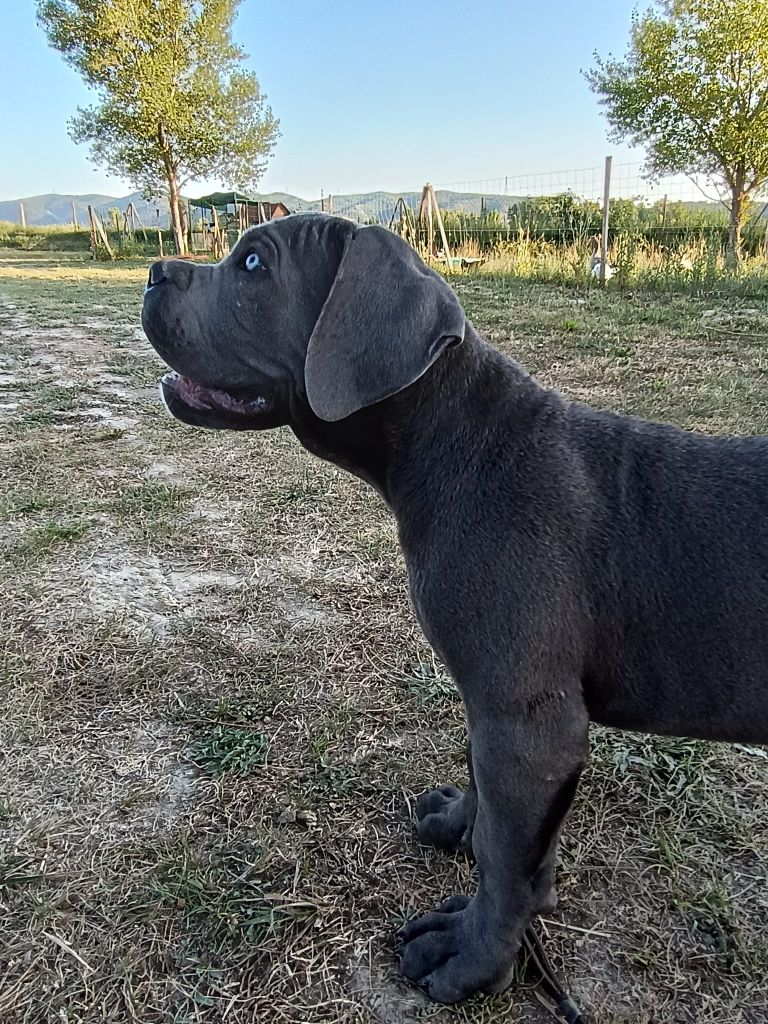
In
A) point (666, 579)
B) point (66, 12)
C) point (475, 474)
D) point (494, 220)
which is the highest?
point (66, 12)

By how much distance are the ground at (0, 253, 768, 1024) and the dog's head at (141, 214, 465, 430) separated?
122 cm

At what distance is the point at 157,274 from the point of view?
218 cm

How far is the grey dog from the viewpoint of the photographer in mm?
1615

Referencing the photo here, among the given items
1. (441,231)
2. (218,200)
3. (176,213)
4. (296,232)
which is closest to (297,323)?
(296,232)

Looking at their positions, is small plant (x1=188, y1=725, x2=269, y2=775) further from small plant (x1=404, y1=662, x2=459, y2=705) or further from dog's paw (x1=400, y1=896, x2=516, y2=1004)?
→ dog's paw (x1=400, y1=896, x2=516, y2=1004)

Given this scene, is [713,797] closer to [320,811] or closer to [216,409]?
[320,811]

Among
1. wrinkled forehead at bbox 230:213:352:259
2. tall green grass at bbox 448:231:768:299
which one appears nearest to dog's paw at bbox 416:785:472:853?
wrinkled forehead at bbox 230:213:352:259

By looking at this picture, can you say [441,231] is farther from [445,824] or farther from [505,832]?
[505,832]

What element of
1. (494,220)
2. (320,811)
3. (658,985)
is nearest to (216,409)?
(320,811)

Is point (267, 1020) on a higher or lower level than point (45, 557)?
lower

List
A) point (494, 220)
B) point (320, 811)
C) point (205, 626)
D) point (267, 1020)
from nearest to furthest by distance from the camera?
point (267, 1020), point (320, 811), point (205, 626), point (494, 220)

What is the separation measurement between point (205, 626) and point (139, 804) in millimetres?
1000

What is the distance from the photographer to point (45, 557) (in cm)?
381

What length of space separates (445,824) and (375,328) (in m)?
1.45
